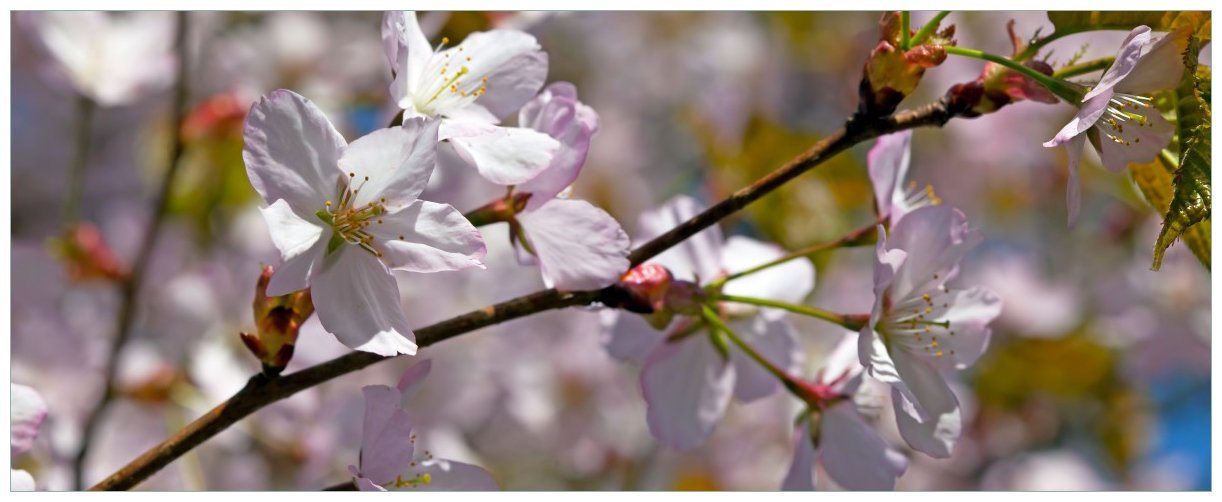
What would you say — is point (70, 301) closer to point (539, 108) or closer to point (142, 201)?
point (142, 201)

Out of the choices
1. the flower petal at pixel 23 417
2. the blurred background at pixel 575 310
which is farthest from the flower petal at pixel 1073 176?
the flower petal at pixel 23 417

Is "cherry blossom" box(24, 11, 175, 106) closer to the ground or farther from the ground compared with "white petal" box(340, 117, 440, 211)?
farther from the ground

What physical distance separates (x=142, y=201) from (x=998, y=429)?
176 cm

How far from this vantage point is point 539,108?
2.65 ft

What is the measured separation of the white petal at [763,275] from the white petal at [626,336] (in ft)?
0.34

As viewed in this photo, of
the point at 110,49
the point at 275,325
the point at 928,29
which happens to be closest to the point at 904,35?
the point at 928,29

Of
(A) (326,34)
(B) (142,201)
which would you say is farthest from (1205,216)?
(B) (142,201)

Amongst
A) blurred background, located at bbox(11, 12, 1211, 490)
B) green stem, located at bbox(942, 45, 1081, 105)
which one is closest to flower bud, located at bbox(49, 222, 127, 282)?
blurred background, located at bbox(11, 12, 1211, 490)

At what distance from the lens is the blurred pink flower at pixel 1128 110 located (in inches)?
27.3

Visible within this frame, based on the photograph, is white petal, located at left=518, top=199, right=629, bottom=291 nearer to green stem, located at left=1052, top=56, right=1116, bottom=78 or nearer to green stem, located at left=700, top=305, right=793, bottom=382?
green stem, located at left=700, top=305, right=793, bottom=382

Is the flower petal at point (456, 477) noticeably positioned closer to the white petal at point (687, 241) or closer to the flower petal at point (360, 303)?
the flower petal at point (360, 303)

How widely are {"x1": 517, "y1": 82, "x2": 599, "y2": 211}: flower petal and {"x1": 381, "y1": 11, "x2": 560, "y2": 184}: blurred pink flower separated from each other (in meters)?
0.02

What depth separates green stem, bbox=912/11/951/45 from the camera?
0.77 m

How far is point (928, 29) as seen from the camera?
0.78 metres
